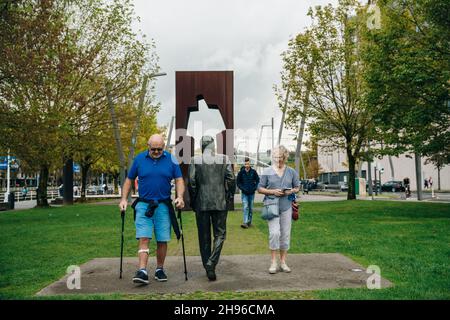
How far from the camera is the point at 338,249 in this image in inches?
361

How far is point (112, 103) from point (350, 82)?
545 inches

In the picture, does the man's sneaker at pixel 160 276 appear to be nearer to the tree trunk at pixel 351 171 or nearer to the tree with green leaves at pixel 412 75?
the tree with green leaves at pixel 412 75

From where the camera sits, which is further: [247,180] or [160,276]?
[247,180]

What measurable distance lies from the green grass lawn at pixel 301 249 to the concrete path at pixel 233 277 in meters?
0.31

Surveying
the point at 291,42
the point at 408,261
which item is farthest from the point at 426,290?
the point at 291,42

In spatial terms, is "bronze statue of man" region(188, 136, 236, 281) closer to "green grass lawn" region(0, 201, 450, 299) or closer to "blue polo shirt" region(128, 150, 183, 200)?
"blue polo shirt" region(128, 150, 183, 200)

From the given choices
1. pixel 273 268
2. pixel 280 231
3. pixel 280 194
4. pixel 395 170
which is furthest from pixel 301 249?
pixel 395 170

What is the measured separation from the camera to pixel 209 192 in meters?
6.60

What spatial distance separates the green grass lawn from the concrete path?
309 mm

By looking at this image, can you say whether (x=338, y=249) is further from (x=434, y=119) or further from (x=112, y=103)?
(x=112, y=103)

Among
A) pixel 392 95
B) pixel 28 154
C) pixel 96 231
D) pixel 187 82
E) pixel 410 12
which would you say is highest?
pixel 410 12

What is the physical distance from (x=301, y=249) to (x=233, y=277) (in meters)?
3.05

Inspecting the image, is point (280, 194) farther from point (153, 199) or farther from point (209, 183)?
point (153, 199)

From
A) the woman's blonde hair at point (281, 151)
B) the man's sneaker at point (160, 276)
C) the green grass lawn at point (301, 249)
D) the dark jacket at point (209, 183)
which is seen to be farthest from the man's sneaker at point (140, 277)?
the woman's blonde hair at point (281, 151)
